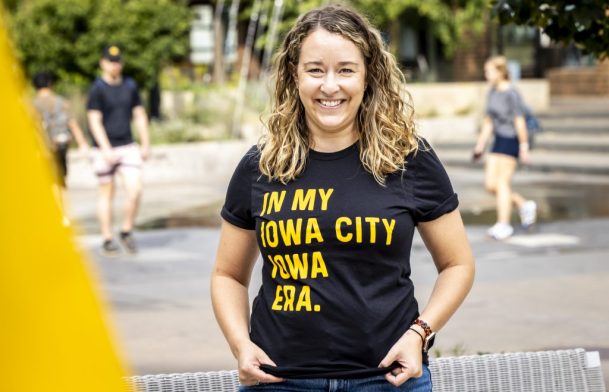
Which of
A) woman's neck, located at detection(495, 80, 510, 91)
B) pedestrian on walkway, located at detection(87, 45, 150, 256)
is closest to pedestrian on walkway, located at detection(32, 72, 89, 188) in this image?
pedestrian on walkway, located at detection(87, 45, 150, 256)

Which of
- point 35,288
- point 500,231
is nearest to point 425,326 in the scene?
point 35,288

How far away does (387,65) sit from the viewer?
2.88m

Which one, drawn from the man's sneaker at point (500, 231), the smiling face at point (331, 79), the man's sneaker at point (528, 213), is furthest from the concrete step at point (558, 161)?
the smiling face at point (331, 79)

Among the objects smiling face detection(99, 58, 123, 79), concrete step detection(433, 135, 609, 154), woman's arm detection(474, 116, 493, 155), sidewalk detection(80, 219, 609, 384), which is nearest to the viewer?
sidewalk detection(80, 219, 609, 384)

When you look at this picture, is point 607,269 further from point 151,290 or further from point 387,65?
point 387,65

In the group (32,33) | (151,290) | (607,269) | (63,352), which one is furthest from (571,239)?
(32,33)

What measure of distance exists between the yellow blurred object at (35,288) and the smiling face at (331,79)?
1.94 m

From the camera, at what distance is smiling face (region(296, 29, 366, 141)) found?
2.76m

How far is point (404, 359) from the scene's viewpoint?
8.66ft

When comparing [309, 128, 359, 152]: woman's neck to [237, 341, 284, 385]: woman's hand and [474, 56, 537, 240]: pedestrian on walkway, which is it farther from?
[474, 56, 537, 240]: pedestrian on walkway

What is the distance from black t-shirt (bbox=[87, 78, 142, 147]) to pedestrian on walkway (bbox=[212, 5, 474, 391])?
311 inches

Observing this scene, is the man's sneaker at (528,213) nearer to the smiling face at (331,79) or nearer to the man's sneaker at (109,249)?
the man's sneaker at (109,249)

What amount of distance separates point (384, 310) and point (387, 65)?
0.63 m

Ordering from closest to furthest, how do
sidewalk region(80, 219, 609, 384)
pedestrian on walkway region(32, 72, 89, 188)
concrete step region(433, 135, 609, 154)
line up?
sidewalk region(80, 219, 609, 384) < pedestrian on walkway region(32, 72, 89, 188) < concrete step region(433, 135, 609, 154)
